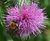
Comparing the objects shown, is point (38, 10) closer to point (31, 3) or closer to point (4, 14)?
point (31, 3)

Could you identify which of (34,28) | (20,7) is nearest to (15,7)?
(20,7)

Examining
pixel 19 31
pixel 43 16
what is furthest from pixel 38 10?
pixel 19 31

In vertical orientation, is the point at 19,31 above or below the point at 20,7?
below

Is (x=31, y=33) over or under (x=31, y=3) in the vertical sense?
under

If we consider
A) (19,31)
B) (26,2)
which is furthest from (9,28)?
(26,2)

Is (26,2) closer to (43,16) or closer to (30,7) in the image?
→ (30,7)

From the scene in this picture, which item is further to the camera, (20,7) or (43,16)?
(43,16)
